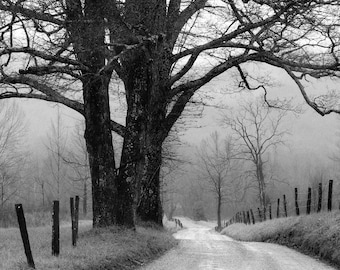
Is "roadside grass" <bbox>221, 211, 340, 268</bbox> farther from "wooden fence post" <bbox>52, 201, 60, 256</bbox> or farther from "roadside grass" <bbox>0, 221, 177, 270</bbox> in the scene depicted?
"wooden fence post" <bbox>52, 201, 60, 256</bbox>

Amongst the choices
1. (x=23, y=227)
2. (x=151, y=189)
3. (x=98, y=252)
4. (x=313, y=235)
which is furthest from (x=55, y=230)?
(x=151, y=189)

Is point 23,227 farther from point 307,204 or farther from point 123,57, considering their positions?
point 307,204

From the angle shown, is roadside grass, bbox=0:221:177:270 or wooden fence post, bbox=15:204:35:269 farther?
roadside grass, bbox=0:221:177:270

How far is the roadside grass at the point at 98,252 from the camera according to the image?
807 centimetres

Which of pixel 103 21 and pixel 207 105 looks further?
pixel 207 105

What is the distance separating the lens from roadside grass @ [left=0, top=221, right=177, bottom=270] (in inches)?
318

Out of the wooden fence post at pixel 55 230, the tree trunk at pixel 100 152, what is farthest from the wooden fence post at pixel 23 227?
the tree trunk at pixel 100 152

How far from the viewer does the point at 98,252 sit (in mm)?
9406

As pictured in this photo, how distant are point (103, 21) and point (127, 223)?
5.28 m

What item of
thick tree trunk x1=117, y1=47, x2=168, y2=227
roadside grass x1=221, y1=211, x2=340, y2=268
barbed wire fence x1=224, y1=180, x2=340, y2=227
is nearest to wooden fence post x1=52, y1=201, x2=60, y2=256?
thick tree trunk x1=117, y1=47, x2=168, y2=227

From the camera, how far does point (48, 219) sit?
87.6 feet

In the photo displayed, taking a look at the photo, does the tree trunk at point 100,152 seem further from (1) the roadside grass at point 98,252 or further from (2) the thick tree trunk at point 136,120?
(1) the roadside grass at point 98,252

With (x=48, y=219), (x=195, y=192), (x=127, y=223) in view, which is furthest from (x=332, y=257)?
(x=195, y=192)

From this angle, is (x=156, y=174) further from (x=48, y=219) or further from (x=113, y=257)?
(x=48, y=219)
